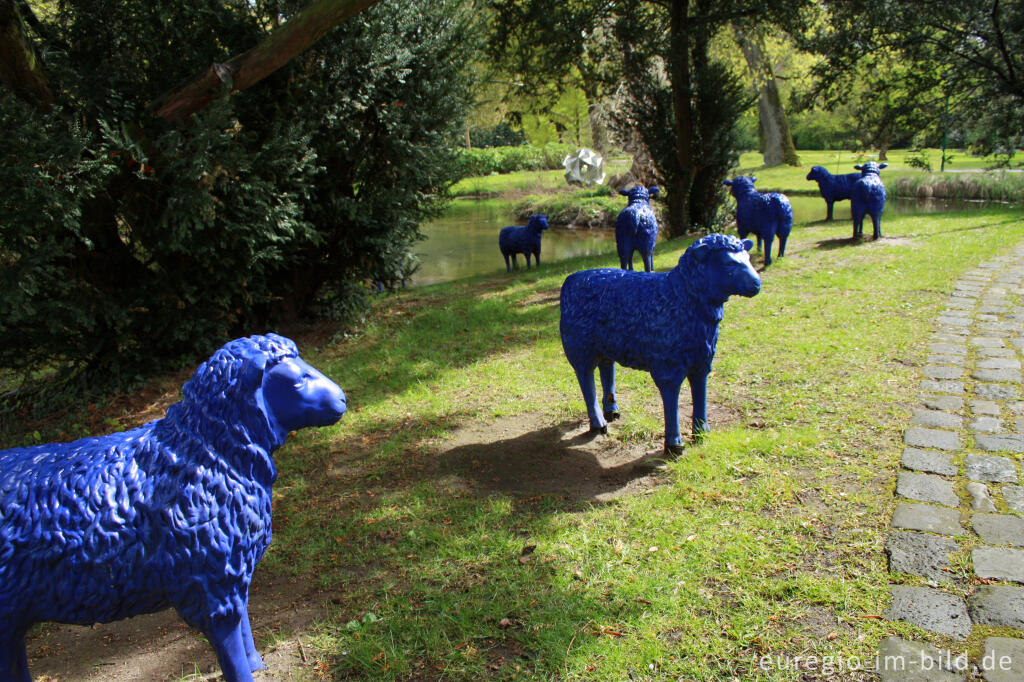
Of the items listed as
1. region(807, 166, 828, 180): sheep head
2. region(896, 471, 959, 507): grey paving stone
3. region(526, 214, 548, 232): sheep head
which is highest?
region(807, 166, 828, 180): sheep head

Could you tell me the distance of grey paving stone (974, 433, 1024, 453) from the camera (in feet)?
15.8

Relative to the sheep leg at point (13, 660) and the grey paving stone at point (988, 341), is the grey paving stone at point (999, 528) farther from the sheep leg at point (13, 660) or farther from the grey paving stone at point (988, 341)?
the sheep leg at point (13, 660)

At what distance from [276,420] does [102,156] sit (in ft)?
15.7

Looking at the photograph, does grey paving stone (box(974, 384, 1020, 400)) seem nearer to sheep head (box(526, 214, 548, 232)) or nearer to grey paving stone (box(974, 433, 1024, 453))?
grey paving stone (box(974, 433, 1024, 453))

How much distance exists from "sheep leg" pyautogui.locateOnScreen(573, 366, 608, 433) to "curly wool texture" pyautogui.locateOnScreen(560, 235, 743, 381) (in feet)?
0.55

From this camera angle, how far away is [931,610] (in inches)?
131

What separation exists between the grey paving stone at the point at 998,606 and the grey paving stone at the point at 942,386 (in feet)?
9.43

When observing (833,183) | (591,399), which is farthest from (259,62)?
(833,183)

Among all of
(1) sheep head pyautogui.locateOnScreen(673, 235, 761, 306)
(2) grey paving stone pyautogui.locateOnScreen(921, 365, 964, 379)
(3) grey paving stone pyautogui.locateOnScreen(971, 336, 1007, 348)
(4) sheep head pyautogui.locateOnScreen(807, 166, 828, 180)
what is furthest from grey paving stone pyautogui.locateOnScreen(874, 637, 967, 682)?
(4) sheep head pyautogui.locateOnScreen(807, 166, 828, 180)

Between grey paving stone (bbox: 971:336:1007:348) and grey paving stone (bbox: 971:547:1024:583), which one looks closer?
grey paving stone (bbox: 971:547:1024:583)

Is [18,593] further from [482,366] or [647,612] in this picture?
[482,366]

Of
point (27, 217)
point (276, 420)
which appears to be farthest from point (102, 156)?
point (276, 420)

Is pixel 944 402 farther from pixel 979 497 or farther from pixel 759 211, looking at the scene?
pixel 759 211

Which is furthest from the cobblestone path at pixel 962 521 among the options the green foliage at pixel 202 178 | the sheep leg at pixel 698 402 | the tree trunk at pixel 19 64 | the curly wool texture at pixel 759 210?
the tree trunk at pixel 19 64
